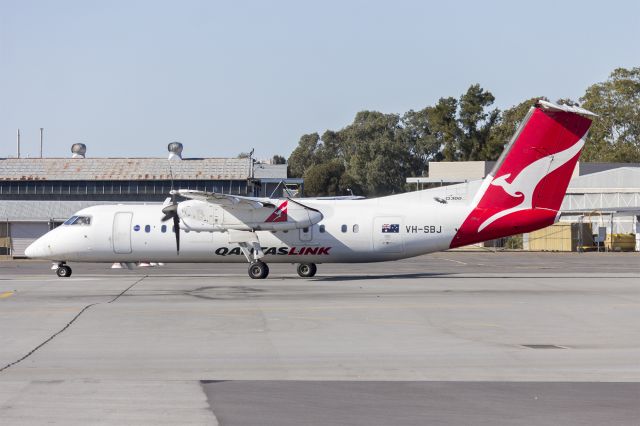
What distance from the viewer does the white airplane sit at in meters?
31.5

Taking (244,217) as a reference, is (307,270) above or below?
below

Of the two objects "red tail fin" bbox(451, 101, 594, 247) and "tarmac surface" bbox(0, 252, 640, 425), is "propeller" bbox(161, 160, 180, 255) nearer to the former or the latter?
"tarmac surface" bbox(0, 252, 640, 425)

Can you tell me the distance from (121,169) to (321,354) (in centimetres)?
7041

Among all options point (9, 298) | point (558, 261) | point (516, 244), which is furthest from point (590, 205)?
point (9, 298)

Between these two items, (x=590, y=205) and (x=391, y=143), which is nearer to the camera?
(x=590, y=205)

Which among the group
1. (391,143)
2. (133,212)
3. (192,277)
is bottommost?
(192,277)

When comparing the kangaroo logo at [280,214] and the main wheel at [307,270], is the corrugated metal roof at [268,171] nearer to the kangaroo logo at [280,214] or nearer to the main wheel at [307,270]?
the main wheel at [307,270]

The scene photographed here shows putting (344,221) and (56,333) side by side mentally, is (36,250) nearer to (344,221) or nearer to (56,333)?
(344,221)

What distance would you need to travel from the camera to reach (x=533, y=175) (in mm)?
31516

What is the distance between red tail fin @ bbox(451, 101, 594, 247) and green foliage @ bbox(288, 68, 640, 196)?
277 ft

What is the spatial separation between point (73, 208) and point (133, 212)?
36642mm

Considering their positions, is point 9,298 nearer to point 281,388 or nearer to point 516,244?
point 281,388

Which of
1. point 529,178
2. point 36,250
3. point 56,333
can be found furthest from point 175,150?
point 56,333

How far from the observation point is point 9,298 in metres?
26.0
